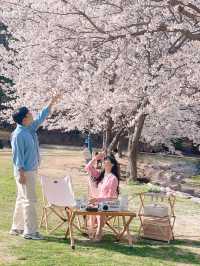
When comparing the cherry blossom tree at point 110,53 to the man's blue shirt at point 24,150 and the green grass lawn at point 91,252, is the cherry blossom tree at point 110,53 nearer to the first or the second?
the man's blue shirt at point 24,150

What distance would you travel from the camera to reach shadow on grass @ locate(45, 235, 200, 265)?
685 centimetres

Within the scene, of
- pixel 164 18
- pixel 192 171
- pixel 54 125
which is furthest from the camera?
pixel 192 171

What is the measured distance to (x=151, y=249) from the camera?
7.28m

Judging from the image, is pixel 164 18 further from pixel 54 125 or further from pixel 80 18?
pixel 54 125

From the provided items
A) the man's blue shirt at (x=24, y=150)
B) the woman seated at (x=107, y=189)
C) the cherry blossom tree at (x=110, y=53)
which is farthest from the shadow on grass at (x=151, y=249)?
the cherry blossom tree at (x=110, y=53)

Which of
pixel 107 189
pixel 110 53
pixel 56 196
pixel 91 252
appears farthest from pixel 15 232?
pixel 110 53

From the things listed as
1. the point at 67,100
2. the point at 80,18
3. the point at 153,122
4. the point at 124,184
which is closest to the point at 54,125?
the point at 153,122

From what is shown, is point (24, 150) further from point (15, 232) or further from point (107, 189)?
point (107, 189)

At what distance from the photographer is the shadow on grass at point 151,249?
685cm

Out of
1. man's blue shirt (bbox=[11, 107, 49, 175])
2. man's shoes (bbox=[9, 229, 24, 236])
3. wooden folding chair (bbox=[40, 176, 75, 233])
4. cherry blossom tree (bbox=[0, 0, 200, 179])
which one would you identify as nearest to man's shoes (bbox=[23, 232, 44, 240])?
man's shoes (bbox=[9, 229, 24, 236])

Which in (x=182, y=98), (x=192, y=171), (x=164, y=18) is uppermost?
(x=164, y=18)

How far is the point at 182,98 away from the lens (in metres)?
14.2

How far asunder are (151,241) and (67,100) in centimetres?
978

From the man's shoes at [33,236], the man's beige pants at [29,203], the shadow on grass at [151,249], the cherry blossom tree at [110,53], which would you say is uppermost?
the cherry blossom tree at [110,53]
